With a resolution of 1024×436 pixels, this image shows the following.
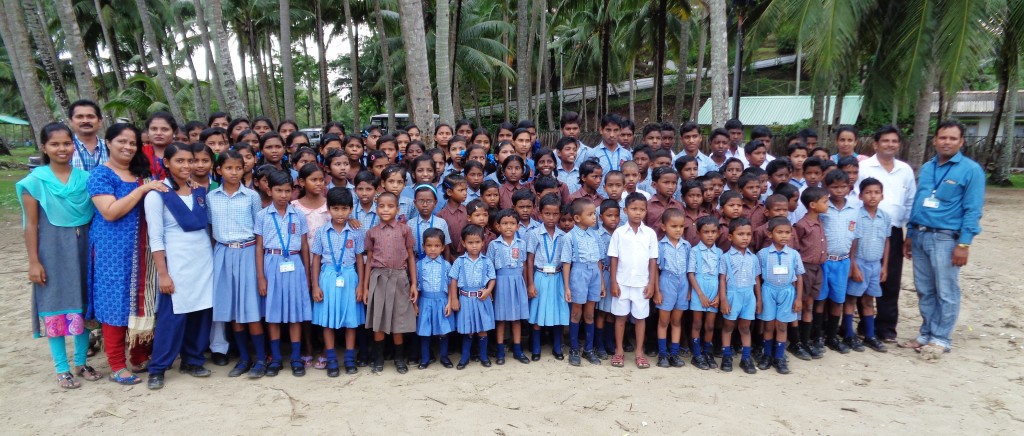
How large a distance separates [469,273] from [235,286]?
168 cm

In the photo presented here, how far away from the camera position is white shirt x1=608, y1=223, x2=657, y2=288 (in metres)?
4.30

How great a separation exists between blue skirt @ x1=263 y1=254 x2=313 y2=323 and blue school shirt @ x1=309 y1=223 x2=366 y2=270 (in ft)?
0.59

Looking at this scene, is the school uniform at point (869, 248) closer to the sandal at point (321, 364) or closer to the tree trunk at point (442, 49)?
the sandal at point (321, 364)

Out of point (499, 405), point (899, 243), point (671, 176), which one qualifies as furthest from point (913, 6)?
point (499, 405)

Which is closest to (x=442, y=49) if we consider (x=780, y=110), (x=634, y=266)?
(x=634, y=266)

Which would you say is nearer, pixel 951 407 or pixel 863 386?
pixel 951 407

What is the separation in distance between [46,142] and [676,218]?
4351 mm

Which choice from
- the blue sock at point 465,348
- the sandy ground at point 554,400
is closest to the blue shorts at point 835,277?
the sandy ground at point 554,400

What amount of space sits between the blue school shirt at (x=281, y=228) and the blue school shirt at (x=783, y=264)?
11.6ft

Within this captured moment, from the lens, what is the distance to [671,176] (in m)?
4.52

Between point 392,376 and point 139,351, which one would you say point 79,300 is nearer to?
point 139,351

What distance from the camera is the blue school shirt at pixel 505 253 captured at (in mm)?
4305

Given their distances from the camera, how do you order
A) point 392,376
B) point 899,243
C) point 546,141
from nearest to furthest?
1. point 392,376
2. point 899,243
3. point 546,141

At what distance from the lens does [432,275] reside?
13.9ft
